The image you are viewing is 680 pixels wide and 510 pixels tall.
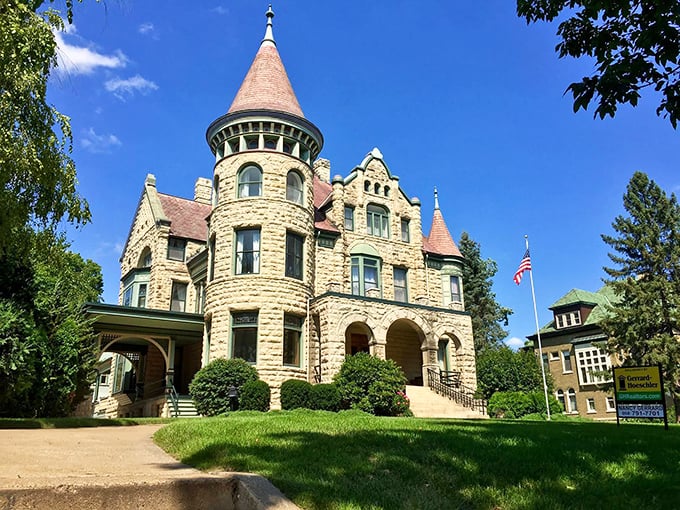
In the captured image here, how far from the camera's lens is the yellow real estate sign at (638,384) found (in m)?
12.2

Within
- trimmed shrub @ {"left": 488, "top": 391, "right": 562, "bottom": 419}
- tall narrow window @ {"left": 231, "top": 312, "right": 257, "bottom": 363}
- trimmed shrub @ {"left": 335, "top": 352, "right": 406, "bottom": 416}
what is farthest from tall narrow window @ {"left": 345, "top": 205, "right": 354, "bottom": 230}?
trimmed shrub @ {"left": 488, "top": 391, "right": 562, "bottom": 419}

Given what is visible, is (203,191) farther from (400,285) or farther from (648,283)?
(648,283)

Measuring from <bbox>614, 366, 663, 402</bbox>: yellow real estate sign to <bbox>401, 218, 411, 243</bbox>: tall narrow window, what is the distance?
56.7ft

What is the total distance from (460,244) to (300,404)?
29.8m

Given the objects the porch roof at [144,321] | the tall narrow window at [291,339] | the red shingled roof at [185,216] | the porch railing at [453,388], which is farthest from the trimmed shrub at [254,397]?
the red shingled roof at [185,216]

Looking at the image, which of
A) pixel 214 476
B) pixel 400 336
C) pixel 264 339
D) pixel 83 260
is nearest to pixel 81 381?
pixel 264 339

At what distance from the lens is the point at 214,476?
5.60 meters

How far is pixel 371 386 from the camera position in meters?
20.8

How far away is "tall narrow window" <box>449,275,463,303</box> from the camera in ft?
99.2

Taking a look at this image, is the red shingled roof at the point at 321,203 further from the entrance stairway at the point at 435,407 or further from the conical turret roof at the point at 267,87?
the entrance stairway at the point at 435,407

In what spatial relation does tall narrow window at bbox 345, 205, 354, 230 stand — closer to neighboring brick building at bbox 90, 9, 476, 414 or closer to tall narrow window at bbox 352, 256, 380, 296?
neighboring brick building at bbox 90, 9, 476, 414

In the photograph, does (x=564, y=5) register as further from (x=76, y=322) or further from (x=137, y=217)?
(x=137, y=217)

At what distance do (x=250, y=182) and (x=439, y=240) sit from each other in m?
11.8

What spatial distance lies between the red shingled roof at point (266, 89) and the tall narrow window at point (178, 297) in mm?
10075
